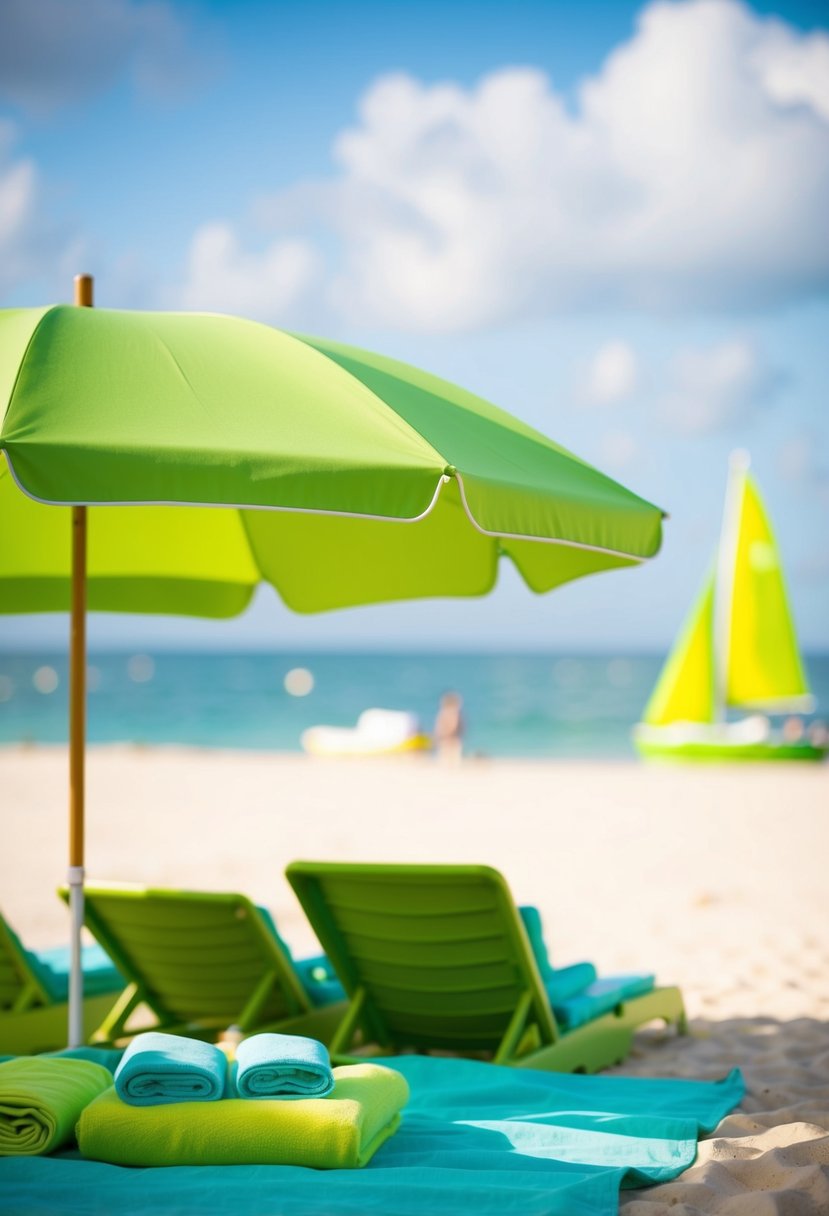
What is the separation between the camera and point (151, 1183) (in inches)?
100

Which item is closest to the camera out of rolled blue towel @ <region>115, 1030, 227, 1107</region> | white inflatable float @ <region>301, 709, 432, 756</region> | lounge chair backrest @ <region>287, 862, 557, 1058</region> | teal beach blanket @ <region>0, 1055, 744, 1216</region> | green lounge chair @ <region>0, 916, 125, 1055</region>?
teal beach blanket @ <region>0, 1055, 744, 1216</region>

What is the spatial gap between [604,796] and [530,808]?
1.65 m

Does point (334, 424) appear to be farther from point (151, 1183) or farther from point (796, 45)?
point (796, 45)

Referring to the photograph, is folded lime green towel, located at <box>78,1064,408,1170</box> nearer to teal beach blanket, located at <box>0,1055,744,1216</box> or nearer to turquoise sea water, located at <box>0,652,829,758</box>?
teal beach blanket, located at <box>0,1055,744,1216</box>

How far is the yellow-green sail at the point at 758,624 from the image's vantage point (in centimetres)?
2269

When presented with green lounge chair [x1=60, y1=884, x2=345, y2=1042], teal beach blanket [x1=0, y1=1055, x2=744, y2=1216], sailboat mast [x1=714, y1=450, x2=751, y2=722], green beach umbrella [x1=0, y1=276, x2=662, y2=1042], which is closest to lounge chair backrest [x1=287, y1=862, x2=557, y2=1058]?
green lounge chair [x1=60, y1=884, x2=345, y2=1042]

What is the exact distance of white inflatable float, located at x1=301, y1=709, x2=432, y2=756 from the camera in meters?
23.2

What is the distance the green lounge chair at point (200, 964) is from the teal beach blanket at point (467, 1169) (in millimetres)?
876

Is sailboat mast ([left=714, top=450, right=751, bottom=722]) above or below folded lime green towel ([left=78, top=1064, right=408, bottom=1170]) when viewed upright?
above

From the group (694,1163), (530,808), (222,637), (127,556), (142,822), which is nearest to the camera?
(694,1163)

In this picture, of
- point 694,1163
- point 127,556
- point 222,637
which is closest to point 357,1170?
point 694,1163

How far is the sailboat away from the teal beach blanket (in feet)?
63.5

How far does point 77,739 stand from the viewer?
3855mm

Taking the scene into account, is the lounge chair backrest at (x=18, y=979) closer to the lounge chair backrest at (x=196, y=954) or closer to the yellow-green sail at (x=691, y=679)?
the lounge chair backrest at (x=196, y=954)
